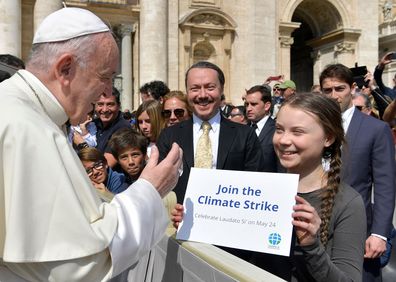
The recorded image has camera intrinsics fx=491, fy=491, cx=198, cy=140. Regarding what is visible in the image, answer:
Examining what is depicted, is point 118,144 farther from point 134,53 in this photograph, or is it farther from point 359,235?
point 134,53

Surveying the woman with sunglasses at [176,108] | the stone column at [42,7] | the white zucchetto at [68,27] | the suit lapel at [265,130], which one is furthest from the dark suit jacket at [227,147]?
the stone column at [42,7]

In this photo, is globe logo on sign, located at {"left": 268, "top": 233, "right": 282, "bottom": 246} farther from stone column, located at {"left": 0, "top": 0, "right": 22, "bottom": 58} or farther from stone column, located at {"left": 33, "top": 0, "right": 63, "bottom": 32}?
stone column, located at {"left": 33, "top": 0, "right": 63, "bottom": 32}

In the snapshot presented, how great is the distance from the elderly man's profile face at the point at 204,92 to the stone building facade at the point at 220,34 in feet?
46.9

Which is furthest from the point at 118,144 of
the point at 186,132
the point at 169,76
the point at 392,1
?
the point at 392,1

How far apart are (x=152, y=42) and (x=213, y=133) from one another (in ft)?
56.1

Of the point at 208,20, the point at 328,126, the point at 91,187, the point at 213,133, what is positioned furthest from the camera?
the point at 208,20

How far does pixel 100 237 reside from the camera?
5.84 feet

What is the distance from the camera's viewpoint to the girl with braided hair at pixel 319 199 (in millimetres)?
2088

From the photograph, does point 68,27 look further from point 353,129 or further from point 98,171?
point 98,171

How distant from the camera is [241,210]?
2.28m

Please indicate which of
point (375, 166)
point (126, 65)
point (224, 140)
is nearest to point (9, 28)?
point (126, 65)

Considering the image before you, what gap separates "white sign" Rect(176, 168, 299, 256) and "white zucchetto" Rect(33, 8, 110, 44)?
2.82 feet

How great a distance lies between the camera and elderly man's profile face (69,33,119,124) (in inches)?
80.0

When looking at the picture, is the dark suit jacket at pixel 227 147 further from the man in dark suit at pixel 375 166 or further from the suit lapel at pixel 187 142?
the man in dark suit at pixel 375 166
